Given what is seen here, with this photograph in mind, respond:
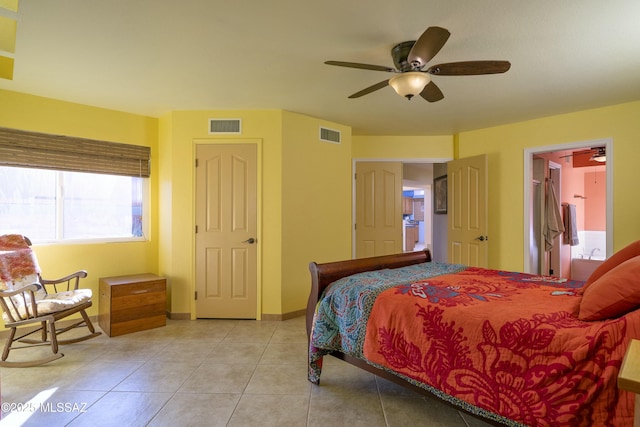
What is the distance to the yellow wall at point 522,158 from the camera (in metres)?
3.40

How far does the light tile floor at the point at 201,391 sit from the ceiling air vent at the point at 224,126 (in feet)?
7.62

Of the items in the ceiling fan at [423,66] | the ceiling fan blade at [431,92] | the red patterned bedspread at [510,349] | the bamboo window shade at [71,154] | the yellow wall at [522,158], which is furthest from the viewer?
the yellow wall at [522,158]

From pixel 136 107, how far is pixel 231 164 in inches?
49.3

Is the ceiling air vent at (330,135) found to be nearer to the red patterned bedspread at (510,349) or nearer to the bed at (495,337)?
the bed at (495,337)

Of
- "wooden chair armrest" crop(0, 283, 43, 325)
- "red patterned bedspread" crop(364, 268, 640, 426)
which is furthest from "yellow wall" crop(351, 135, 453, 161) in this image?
"wooden chair armrest" crop(0, 283, 43, 325)

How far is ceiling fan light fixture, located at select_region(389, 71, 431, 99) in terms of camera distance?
215 cm

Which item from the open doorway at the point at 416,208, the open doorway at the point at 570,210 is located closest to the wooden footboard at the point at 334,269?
the open doorway at the point at 570,210

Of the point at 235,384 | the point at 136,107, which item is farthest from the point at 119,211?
the point at 235,384

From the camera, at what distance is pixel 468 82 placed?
2887mm

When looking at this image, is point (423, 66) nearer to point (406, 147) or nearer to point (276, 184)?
point (276, 184)

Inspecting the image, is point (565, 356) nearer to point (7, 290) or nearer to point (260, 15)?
point (260, 15)

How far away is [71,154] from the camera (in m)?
3.43

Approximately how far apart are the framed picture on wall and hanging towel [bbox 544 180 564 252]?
1.55m

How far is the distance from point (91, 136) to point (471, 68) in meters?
3.91
